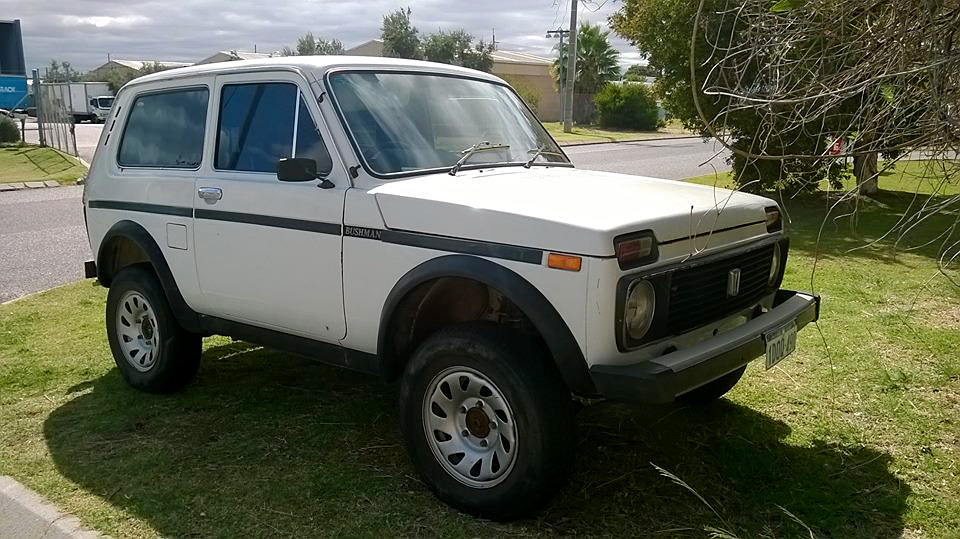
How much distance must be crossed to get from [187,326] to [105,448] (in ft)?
2.78

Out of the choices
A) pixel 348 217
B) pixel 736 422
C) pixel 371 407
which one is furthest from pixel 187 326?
pixel 736 422

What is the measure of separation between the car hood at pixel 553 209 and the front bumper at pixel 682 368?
480 millimetres

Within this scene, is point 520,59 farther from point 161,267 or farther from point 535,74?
point 161,267

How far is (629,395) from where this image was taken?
3.28 metres

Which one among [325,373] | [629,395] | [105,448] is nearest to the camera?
[629,395]

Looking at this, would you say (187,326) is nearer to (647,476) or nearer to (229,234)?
(229,234)

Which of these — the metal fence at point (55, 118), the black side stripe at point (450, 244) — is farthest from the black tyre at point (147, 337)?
the metal fence at point (55, 118)

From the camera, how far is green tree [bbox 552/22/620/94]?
166 ft

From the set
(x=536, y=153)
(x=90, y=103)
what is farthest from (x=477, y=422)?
(x=90, y=103)

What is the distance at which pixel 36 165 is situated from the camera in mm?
21469

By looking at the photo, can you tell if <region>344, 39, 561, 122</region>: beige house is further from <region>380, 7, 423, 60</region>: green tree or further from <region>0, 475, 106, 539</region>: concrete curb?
<region>0, 475, 106, 539</region>: concrete curb

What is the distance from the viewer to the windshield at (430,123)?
4.27m

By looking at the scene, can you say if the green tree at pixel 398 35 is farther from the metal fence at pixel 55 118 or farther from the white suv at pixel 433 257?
the white suv at pixel 433 257

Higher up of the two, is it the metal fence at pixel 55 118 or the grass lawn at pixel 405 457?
the metal fence at pixel 55 118
